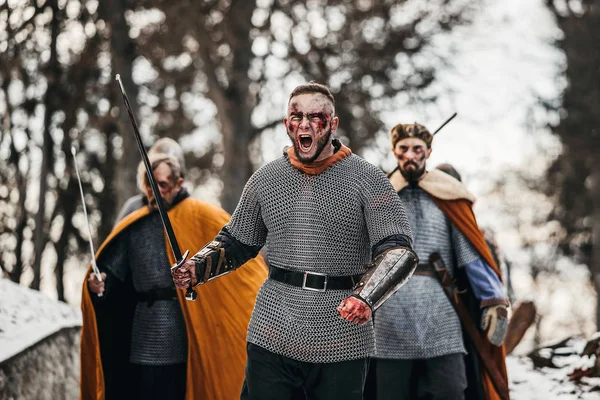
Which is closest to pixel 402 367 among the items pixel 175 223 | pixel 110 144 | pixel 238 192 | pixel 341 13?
pixel 175 223

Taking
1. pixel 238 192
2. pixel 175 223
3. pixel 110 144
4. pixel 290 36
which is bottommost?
pixel 175 223

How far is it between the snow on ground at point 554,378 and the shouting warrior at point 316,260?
12.1 ft

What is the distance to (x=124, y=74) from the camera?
11.3 meters

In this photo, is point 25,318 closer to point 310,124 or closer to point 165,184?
point 165,184

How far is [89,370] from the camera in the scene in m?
5.54

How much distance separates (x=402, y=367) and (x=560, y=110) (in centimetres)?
1349

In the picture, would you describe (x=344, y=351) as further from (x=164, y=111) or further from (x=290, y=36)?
(x=164, y=111)

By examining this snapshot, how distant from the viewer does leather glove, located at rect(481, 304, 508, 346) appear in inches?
205

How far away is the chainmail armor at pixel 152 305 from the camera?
5246 mm

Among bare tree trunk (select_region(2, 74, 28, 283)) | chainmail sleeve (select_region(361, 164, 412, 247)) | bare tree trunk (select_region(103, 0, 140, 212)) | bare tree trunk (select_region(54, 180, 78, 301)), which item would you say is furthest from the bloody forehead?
bare tree trunk (select_region(54, 180, 78, 301))

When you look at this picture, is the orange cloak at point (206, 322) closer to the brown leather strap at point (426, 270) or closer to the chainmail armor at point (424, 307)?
the chainmail armor at point (424, 307)

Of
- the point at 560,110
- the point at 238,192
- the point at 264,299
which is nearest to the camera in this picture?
the point at 264,299

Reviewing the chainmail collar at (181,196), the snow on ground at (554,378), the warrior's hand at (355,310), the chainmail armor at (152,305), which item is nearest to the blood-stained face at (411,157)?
the chainmail collar at (181,196)

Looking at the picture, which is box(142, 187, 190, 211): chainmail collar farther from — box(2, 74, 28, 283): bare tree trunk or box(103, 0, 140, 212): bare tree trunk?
box(103, 0, 140, 212): bare tree trunk
